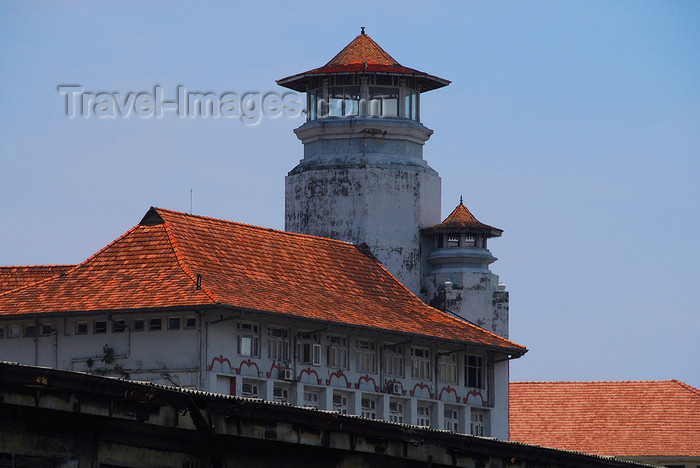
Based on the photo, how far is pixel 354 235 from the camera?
72.2 meters

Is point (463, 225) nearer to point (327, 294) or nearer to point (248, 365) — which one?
point (327, 294)

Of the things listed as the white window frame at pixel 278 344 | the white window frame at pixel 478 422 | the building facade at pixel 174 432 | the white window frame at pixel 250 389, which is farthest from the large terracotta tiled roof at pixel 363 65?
the building facade at pixel 174 432

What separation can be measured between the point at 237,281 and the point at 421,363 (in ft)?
32.5

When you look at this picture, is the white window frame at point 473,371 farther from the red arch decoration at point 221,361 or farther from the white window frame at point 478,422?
the red arch decoration at point 221,361

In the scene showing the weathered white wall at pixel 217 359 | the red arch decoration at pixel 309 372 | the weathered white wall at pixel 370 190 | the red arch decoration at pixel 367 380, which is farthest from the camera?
the weathered white wall at pixel 370 190

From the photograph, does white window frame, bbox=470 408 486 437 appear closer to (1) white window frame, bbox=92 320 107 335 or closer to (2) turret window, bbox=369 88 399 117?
(2) turret window, bbox=369 88 399 117

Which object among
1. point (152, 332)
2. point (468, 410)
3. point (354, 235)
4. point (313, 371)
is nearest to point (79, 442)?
point (152, 332)

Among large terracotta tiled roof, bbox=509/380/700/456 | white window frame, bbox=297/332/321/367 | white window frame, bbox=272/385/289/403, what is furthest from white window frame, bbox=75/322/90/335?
large terracotta tiled roof, bbox=509/380/700/456

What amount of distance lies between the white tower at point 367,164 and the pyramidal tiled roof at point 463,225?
825mm

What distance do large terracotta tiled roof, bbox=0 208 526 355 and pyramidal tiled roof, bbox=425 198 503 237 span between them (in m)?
4.24

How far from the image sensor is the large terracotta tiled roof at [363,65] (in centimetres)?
7356

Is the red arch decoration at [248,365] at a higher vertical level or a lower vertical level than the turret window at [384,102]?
lower

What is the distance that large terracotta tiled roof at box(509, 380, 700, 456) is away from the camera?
81.8 meters

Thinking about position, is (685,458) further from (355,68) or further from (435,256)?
(355,68)
